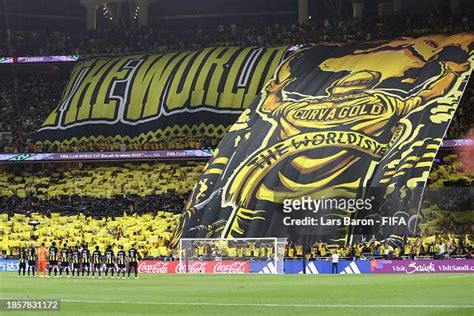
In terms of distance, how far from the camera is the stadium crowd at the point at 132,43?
64.4 m

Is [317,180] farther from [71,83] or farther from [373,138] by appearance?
[71,83]

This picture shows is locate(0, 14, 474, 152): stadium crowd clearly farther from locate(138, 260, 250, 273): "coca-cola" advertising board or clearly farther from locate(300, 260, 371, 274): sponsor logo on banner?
locate(300, 260, 371, 274): sponsor logo on banner

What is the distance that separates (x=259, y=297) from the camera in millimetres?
25031

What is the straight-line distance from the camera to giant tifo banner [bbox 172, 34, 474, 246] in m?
49.3

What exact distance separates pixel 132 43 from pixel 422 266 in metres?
35.4

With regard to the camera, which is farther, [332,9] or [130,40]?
[332,9]

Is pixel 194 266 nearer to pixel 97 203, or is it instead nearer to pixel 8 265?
pixel 8 265

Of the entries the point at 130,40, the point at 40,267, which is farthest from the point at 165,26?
the point at 40,267

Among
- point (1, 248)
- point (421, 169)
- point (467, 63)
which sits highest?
point (467, 63)

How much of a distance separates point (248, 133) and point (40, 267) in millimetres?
17508

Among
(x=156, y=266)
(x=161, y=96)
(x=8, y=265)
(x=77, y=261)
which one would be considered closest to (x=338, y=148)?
(x=156, y=266)

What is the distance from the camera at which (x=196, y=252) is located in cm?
4788

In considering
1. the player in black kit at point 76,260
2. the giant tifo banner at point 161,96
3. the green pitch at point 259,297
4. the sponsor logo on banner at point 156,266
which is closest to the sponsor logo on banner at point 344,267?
the sponsor logo on banner at point 156,266

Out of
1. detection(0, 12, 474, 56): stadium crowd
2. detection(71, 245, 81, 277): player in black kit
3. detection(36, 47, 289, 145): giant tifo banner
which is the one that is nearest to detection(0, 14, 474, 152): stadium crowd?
detection(0, 12, 474, 56): stadium crowd
